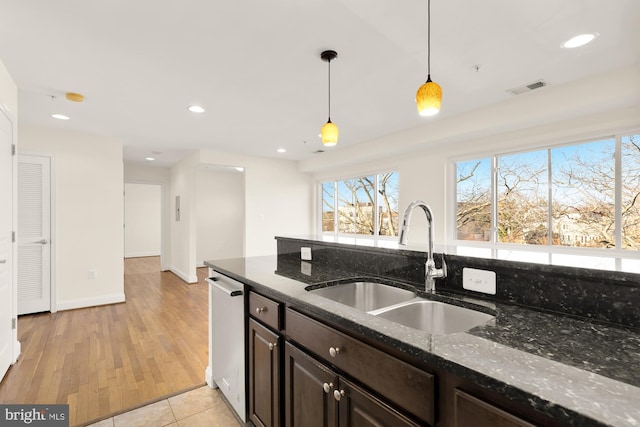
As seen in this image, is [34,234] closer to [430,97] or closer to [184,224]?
Answer: [184,224]

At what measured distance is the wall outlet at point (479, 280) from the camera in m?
1.21

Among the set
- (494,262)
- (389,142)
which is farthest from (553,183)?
(494,262)

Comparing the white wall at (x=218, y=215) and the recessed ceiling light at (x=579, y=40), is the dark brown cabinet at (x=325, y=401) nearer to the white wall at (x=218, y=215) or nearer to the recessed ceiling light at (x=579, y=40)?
the recessed ceiling light at (x=579, y=40)

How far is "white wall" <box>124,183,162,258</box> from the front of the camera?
8.82m

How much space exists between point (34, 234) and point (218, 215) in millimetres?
3758

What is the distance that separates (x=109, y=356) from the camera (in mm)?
2688

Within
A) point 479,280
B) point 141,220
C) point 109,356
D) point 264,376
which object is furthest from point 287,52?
point 141,220

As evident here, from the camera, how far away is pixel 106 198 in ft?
14.0

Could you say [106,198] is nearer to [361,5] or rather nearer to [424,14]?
[361,5]

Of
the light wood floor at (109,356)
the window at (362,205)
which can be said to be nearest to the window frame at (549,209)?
the window at (362,205)

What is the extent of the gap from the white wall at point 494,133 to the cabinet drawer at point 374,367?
4.47 ft

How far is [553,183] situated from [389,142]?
6.75 ft

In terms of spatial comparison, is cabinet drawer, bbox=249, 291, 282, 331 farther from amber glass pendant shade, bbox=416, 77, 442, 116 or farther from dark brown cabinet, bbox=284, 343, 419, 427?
amber glass pendant shade, bbox=416, 77, 442, 116

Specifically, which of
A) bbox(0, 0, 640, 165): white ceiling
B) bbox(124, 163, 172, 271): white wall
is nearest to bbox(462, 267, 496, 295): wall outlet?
bbox(0, 0, 640, 165): white ceiling
